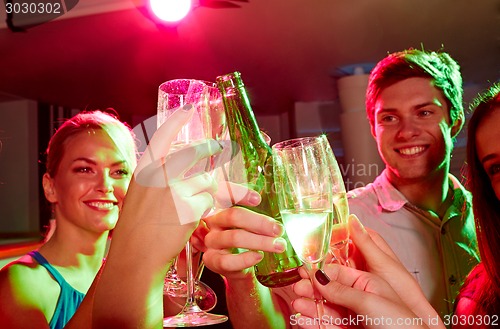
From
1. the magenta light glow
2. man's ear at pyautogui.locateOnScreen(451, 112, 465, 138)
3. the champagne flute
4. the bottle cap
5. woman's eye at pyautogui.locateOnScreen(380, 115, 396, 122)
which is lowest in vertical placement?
the champagne flute

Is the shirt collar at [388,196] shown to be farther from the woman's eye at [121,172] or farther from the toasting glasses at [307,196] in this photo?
the toasting glasses at [307,196]

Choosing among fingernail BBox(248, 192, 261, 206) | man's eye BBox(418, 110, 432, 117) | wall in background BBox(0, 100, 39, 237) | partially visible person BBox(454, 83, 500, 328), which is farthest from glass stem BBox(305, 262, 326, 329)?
wall in background BBox(0, 100, 39, 237)

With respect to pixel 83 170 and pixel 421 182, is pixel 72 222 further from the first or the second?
pixel 421 182

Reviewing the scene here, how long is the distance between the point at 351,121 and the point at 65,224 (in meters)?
2.40

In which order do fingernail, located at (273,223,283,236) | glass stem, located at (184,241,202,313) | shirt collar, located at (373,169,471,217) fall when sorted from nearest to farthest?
fingernail, located at (273,223,283,236), glass stem, located at (184,241,202,313), shirt collar, located at (373,169,471,217)

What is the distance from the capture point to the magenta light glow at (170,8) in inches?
90.1

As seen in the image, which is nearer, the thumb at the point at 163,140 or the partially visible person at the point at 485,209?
the thumb at the point at 163,140

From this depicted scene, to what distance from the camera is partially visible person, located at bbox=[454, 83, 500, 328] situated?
1.40m

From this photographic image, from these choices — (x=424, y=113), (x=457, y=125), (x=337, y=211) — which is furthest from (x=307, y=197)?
(x=457, y=125)

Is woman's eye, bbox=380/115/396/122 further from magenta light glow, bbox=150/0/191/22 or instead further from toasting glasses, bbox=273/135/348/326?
toasting glasses, bbox=273/135/348/326

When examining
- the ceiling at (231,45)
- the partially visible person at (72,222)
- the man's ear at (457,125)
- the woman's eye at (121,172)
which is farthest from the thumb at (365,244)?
the ceiling at (231,45)

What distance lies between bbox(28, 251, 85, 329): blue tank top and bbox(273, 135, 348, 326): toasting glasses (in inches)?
44.7

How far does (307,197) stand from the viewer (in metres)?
0.79

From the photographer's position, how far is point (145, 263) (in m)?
0.73
